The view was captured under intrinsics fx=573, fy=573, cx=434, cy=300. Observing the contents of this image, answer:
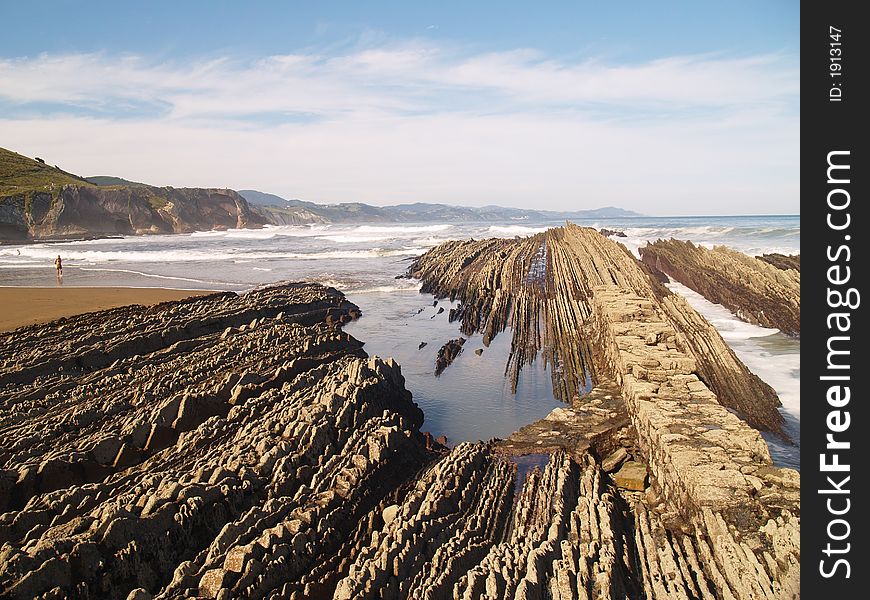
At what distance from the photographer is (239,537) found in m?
6.04


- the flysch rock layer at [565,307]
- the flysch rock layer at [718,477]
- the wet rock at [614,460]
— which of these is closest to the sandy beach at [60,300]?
the flysch rock layer at [565,307]

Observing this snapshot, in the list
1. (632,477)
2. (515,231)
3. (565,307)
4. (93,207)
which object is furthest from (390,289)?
(93,207)

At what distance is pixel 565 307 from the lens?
20547 mm

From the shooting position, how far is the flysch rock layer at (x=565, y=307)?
1235cm

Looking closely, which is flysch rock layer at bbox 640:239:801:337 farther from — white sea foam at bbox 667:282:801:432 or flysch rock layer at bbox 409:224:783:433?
flysch rock layer at bbox 409:224:783:433

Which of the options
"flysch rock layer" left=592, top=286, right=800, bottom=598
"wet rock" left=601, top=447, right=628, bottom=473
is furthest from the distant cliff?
"flysch rock layer" left=592, top=286, right=800, bottom=598

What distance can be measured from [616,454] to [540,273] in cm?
2042

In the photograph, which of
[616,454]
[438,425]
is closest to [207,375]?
[438,425]

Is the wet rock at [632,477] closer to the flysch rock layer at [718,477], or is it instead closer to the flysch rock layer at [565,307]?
the flysch rock layer at [718,477]

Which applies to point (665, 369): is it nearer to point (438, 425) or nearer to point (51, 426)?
point (438, 425)

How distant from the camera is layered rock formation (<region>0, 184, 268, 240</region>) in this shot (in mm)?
65375

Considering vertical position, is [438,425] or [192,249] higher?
[192,249]
